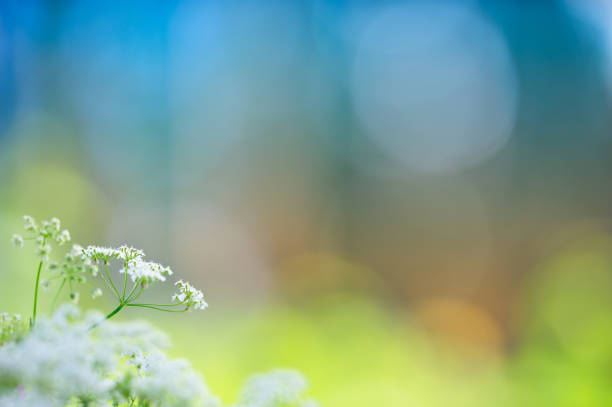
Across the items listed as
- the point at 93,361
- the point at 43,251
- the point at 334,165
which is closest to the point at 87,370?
the point at 93,361

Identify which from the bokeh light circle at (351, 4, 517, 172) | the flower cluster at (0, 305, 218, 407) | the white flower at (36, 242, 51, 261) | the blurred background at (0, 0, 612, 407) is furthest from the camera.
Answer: the bokeh light circle at (351, 4, 517, 172)

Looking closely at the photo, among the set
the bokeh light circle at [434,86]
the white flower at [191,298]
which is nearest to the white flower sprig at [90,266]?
the white flower at [191,298]

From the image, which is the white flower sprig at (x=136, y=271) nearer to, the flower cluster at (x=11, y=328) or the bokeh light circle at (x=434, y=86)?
the flower cluster at (x=11, y=328)

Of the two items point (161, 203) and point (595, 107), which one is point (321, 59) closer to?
point (161, 203)

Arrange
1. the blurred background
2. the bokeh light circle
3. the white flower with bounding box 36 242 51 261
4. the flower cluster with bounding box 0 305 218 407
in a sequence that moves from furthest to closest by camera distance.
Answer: the bokeh light circle, the blurred background, the white flower with bounding box 36 242 51 261, the flower cluster with bounding box 0 305 218 407

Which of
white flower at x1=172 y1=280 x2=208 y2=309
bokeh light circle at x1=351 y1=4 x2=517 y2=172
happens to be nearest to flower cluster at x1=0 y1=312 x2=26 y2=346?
white flower at x1=172 y1=280 x2=208 y2=309

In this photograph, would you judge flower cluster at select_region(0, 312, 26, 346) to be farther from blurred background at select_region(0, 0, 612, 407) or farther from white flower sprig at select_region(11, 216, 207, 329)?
blurred background at select_region(0, 0, 612, 407)

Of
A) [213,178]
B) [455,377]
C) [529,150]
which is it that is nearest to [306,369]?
[455,377]
